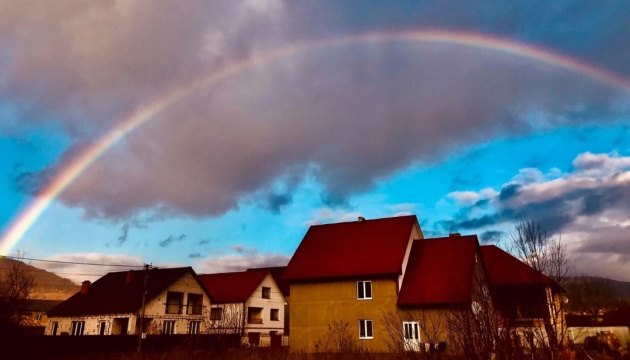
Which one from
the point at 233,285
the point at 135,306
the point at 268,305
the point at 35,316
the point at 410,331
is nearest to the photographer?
the point at 410,331

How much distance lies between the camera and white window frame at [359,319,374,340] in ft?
102

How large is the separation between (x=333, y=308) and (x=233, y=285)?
25954 millimetres

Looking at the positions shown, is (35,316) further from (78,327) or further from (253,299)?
(253,299)

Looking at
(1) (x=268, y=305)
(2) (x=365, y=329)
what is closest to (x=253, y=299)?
(1) (x=268, y=305)

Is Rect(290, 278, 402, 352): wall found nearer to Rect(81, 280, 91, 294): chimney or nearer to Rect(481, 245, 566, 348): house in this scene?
Rect(481, 245, 566, 348): house

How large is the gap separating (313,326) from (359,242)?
7.62m

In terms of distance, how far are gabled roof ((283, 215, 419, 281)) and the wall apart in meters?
0.85

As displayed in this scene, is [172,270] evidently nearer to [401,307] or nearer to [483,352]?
[401,307]

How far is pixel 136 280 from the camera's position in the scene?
49438 mm

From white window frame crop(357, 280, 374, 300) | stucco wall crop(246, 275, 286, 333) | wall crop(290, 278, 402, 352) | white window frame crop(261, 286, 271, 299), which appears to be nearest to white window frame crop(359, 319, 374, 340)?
wall crop(290, 278, 402, 352)

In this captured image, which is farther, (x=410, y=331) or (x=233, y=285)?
(x=233, y=285)

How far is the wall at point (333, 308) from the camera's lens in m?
31.2

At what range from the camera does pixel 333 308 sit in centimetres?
3309

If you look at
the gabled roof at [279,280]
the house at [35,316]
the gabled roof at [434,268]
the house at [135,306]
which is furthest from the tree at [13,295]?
the gabled roof at [279,280]
